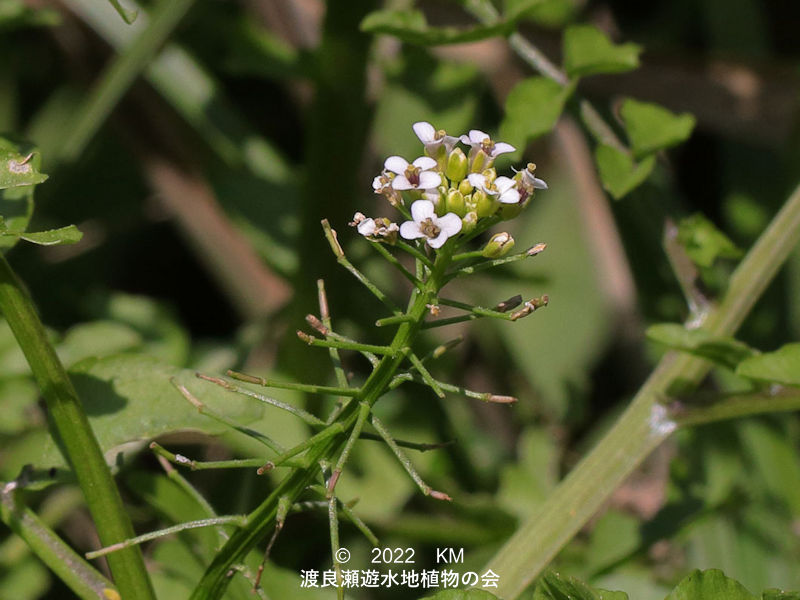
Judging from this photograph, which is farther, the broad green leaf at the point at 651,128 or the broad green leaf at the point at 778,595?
the broad green leaf at the point at 651,128

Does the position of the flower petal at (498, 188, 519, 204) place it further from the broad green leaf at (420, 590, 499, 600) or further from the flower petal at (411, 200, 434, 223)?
the broad green leaf at (420, 590, 499, 600)

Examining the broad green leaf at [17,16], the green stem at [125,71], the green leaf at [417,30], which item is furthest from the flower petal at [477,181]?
the green stem at [125,71]

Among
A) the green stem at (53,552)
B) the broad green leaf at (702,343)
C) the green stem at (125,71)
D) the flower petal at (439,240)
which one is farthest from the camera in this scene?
the green stem at (125,71)

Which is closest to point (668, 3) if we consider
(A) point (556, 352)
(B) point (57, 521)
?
(A) point (556, 352)

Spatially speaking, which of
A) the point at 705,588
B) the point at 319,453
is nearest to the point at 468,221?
the point at 319,453

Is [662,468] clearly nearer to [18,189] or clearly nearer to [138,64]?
[138,64]

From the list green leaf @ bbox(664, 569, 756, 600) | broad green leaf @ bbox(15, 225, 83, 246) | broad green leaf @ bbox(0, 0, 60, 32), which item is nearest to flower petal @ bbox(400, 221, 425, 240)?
broad green leaf @ bbox(15, 225, 83, 246)

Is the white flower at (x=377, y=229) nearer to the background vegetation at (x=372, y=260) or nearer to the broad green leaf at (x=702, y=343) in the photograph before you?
the background vegetation at (x=372, y=260)
